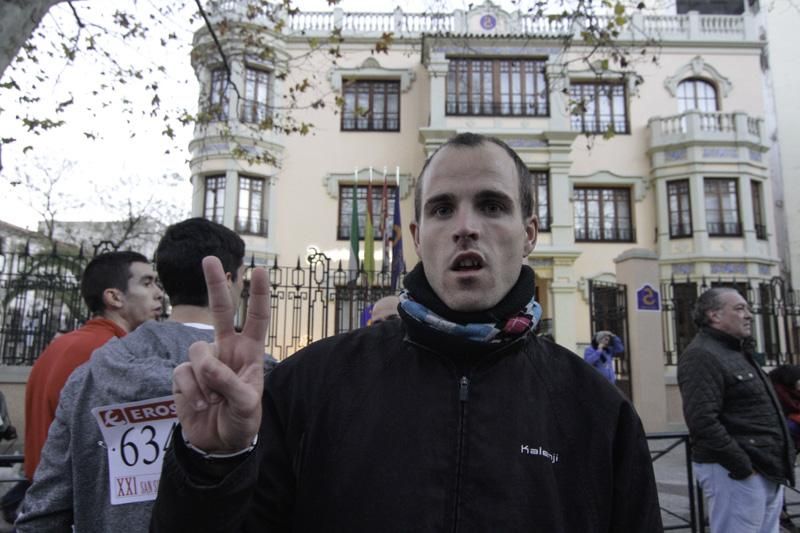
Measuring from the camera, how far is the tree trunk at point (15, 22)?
4.32 metres

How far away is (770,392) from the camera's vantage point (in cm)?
423

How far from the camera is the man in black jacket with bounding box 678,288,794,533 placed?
156 inches

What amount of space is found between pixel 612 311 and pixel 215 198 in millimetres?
14435

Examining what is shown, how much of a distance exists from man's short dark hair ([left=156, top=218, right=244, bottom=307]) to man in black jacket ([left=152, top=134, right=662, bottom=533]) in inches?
37.0

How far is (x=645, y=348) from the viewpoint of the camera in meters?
Result: 10.4

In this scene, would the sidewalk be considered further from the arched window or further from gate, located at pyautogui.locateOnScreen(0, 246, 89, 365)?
the arched window

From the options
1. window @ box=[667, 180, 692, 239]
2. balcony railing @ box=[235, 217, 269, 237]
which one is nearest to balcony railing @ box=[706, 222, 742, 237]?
window @ box=[667, 180, 692, 239]

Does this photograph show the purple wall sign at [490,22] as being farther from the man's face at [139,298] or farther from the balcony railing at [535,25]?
the man's face at [139,298]

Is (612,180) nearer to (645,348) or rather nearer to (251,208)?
(645,348)

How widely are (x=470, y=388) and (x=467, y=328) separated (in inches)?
6.3

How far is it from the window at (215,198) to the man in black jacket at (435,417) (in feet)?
63.9

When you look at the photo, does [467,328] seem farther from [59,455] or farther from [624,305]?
[624,305]

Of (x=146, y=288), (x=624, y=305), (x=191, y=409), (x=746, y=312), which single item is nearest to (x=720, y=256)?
(x=624, y=305)

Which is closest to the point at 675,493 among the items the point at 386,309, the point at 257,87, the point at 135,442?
the point at 386,309
